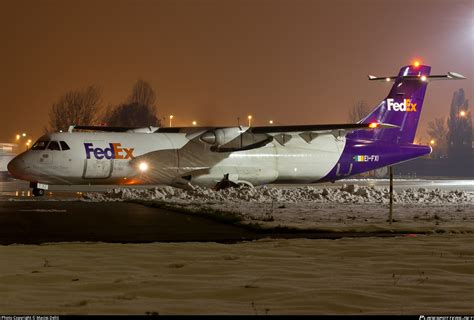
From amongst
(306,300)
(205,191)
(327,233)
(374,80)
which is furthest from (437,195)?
(306,300)

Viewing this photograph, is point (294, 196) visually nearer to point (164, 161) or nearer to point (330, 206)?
point (330, 206)

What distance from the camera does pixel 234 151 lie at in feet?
117

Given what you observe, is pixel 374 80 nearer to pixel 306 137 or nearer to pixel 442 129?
pixel 306 137

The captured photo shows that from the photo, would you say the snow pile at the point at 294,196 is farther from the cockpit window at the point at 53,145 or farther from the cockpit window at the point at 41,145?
the cockpit window at the point at 41,145

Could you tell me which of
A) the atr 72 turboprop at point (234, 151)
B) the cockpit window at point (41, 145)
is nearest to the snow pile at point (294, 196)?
the atr 72 turboprop at point (234, 151)

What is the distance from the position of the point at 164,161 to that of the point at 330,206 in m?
10.9

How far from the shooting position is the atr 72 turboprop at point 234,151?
106ft

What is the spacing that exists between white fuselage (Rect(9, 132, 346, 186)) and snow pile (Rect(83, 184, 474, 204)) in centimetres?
225

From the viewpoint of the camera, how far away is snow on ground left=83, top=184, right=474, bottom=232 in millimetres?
18562

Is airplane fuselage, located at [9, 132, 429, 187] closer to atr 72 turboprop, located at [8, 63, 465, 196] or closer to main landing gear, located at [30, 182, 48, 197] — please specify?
atr 72 turboprop, located at [8, 63, 465, 196]

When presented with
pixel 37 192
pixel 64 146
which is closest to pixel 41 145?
pixel 64 146

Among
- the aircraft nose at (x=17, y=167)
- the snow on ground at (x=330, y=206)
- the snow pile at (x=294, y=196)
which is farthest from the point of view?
the aircraft nose at (x=17, y=167)

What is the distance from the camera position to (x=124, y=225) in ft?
59.2

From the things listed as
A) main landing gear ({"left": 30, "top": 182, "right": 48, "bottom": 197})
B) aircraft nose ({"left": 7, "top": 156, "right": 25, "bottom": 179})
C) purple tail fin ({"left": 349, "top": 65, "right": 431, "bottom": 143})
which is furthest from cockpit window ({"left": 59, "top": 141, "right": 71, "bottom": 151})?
purple tail fin ({"left": 349, "top": 65, "right": 431, "bottom": 143})
